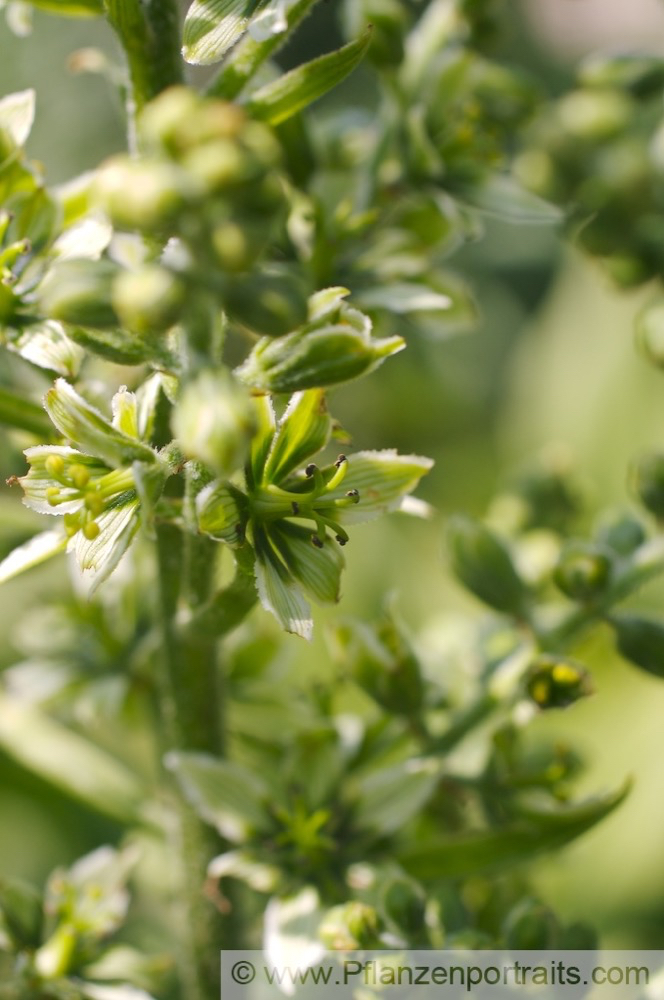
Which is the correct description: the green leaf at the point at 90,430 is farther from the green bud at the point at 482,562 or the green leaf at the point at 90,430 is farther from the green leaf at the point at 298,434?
the green bud at the point at 482,562

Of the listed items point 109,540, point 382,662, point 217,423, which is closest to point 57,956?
point 382,662

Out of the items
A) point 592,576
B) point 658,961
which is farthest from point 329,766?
point 658,961

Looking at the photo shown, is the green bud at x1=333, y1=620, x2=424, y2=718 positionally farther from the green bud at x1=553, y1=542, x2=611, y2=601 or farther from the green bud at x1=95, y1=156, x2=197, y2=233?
the green bud at x1=95, y1=156, x2=197, y2=233

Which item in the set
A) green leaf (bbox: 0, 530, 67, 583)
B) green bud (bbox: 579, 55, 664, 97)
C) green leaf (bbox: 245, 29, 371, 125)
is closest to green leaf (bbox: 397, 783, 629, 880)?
green leaf (bbox: 0, 530, 67, 583)

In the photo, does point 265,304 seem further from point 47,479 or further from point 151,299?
point 47,479

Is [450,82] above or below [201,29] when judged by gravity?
below

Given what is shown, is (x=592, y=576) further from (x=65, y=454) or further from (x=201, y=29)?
(x=201, y=29)
